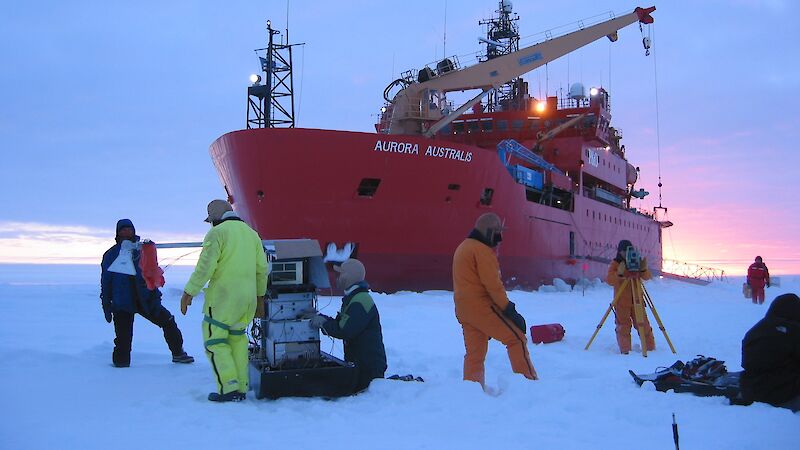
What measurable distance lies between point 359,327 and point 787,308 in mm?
2950

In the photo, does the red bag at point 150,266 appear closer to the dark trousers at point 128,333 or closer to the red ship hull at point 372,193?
the dark trousers at point 128,333

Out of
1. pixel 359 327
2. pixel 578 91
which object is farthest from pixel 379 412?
pixel 578 91

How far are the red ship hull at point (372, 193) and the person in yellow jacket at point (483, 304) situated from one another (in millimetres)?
8220

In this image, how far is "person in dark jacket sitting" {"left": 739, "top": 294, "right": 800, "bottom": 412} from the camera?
4316 millimetres

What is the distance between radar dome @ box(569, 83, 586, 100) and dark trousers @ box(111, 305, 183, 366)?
2232cm

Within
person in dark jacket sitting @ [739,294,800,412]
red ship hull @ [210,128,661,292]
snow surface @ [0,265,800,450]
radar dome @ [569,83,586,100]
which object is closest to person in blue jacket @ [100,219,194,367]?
snow surface @ [0,265,800,450]

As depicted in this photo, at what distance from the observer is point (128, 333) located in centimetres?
617

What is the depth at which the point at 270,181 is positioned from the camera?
15164mm

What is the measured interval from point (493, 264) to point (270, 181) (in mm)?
10532

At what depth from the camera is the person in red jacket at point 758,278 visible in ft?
53.3

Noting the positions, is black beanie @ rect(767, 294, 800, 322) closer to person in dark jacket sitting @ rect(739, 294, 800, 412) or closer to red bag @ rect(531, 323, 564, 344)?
person in dark jacket sitting @ rect(739, 294, 800, 412)

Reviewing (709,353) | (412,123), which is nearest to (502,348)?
(709,353)

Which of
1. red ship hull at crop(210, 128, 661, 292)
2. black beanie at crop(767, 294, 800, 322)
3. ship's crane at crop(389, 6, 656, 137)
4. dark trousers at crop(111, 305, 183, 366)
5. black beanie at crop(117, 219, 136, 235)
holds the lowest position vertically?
dark trousers at crop(111, 305, 183, 366)

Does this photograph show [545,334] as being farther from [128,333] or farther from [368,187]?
[368,187]
